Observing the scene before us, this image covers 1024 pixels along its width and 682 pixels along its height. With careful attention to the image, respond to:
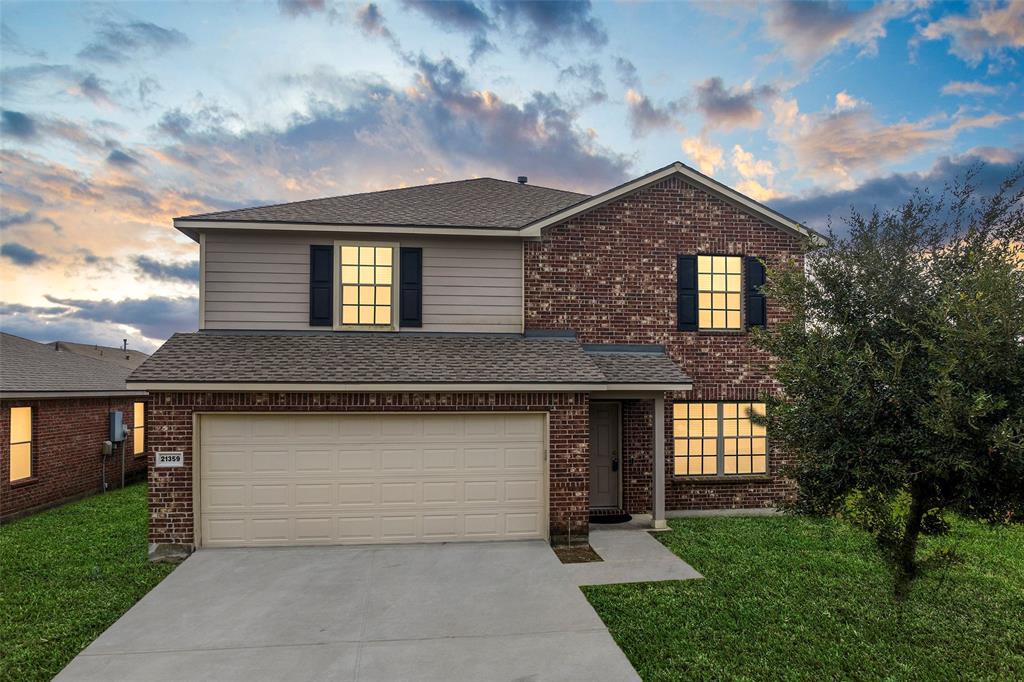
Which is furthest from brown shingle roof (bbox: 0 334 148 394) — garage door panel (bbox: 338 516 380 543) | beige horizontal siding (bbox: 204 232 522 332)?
garage door panel (bbox: 338 516 380 543)

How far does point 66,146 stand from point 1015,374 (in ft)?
57.6

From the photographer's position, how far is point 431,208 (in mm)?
11680

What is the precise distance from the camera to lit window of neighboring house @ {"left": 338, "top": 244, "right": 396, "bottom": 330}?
1023 cm

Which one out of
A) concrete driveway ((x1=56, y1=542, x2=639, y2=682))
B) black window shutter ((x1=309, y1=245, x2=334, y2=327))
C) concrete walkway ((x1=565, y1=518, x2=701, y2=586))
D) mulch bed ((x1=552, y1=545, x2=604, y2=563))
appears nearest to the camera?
concrete driveway ((x1=56, y1=542, x2=639, y2=682))

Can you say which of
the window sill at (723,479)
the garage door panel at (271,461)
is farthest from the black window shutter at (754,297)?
the garage door panel at (271,461)

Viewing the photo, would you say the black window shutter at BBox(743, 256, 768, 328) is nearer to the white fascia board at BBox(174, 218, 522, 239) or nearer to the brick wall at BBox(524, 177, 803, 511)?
the brick wall at BBox(524, 177, 803, 511)

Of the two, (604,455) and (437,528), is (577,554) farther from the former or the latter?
(604,455)

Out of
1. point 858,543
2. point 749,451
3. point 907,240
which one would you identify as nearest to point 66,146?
point 907,240

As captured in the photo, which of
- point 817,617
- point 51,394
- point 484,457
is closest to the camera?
point 817,617

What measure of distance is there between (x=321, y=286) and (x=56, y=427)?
26.2 feet

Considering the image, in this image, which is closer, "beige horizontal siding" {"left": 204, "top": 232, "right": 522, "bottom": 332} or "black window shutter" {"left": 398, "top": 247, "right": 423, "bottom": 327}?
"beige horizontal siding" {"left": 204, "top": 232, "right": 522, "bottom": 332}

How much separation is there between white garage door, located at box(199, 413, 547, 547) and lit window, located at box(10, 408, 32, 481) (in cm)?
627

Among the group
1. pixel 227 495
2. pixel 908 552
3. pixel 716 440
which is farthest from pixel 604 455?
pixel 227 495

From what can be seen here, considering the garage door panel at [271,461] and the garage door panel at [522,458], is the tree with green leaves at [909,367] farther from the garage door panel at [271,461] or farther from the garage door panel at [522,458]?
the garage door panel at [271,461]
